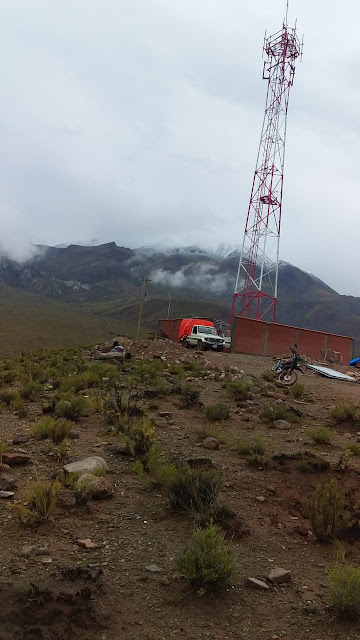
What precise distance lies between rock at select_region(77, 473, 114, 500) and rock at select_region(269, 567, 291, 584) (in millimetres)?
2632

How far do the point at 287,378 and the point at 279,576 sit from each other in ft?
50.0

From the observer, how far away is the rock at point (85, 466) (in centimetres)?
735

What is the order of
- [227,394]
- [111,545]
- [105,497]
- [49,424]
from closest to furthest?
[111,545]
[105,497]
[49,424]
[227,394]

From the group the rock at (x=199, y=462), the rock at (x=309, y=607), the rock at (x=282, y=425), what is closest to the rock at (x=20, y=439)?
the rock at (x=199, y=462)

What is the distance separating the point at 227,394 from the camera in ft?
52.3

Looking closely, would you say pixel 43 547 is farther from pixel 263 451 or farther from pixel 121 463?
pixel 263 451

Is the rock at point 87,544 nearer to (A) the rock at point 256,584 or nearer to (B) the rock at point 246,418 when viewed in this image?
(A) the rock at point 256,584

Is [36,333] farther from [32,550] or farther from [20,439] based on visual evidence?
[32,550]

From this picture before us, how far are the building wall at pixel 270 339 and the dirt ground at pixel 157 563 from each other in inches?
868

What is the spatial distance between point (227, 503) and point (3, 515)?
2.94 metres

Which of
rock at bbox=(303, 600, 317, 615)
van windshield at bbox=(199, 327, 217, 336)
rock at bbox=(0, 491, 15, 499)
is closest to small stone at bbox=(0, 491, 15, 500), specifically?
rock at bbox=(0, 491, 15, 499)

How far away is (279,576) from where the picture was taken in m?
4.92

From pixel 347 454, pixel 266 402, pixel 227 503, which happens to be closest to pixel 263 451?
pixel 347 454

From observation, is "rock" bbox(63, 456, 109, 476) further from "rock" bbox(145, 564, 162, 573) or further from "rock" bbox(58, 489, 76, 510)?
"rock" bbox(145, 564, 162, 573)
